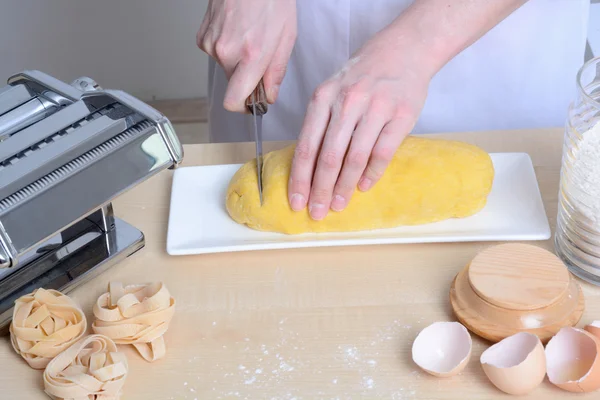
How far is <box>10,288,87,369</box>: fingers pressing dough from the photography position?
0.95 metres

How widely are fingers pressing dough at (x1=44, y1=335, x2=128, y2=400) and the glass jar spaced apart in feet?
2.02

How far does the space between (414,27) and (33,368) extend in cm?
72

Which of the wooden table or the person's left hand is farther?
the person's left hand

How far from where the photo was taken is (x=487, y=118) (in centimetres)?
145

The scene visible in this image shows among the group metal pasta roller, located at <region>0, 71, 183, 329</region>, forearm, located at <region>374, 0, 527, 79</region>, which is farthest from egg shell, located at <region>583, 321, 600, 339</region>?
metal pasta roller, located at <region>0, 71, 183, 329</region>

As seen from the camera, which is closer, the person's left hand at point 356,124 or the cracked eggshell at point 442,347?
the cracked eggshell at point 442,347

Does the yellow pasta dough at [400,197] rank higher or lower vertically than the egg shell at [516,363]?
higher

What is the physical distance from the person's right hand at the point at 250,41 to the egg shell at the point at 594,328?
2.01 feet

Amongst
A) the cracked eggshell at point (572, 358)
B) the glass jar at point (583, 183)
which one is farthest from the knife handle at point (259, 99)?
the cracked eggshell at point (572, 358)

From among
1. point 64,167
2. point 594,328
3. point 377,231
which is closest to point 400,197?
point 377,231

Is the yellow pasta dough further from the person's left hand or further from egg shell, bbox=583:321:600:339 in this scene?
egg shell, bbox=583:321:600:339

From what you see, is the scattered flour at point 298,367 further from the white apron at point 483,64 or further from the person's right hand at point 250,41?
the white apron at point 483,64

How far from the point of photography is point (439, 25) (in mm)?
1126

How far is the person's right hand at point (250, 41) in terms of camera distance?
1.21 meters
